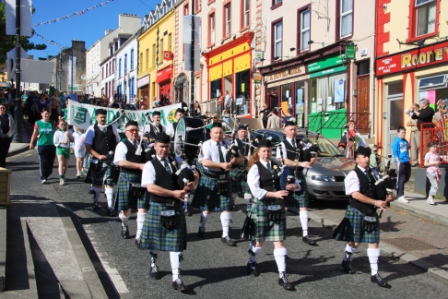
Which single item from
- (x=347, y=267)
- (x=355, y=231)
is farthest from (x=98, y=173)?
(x=355, y=231)

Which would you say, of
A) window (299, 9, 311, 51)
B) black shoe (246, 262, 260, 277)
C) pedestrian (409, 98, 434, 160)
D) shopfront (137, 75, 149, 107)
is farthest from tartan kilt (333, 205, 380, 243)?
shopfront (137, 75, 149, 107)

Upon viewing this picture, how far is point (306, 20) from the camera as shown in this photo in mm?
21344

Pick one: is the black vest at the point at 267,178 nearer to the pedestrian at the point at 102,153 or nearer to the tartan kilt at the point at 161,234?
the tartan kilt at the point at 161,234

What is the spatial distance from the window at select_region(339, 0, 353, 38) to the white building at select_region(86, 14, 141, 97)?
4012 centimetres

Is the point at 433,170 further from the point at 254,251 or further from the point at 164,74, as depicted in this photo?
the point at 164,74

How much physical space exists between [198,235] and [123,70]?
144 ft

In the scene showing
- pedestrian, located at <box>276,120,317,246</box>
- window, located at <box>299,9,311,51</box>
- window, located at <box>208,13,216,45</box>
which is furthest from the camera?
window, located at <box>208,13,216,45</box>

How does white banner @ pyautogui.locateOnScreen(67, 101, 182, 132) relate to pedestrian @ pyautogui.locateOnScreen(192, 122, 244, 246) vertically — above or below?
above

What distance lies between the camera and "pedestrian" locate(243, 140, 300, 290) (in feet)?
19.6

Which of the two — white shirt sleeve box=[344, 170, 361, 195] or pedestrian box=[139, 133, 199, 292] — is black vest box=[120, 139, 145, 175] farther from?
white shirt sleeve box=[344, 170, 361, 195]

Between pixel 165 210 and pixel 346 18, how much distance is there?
14.9 m

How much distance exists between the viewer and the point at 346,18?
61.5ft

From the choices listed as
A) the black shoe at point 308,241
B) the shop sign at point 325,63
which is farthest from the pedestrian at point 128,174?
the shop sign at point 325,63

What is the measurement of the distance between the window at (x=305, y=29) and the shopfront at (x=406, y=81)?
4.87 metres
